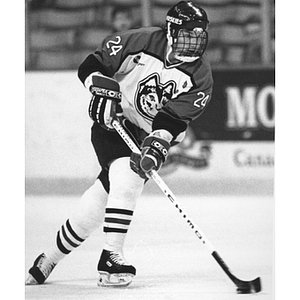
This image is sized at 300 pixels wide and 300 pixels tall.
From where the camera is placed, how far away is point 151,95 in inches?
116

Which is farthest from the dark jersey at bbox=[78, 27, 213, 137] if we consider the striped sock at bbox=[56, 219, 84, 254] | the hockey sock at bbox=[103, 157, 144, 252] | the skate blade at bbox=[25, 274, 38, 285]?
the skate blade at bbox=[25, 274, 38, 285]

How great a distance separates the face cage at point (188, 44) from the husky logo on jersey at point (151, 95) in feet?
0.38

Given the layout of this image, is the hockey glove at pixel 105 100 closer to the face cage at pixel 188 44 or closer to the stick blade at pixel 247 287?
the face cage at pixel 188 44

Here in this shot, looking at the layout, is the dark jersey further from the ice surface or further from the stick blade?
the stick blade

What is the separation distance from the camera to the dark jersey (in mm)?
2912

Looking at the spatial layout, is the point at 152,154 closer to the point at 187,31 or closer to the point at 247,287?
the point at 187,31

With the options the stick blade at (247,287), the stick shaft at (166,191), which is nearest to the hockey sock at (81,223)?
the stick shaft at (166,191)

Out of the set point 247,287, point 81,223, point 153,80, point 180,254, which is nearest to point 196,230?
point 180,254

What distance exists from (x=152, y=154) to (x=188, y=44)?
0.44 meters

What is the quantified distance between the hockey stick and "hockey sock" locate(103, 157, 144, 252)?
0.20 feet

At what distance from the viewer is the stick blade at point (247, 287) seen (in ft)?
9.45

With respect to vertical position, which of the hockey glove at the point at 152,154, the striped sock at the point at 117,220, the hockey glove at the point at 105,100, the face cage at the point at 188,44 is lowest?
the striped sock at the point at 117,220
